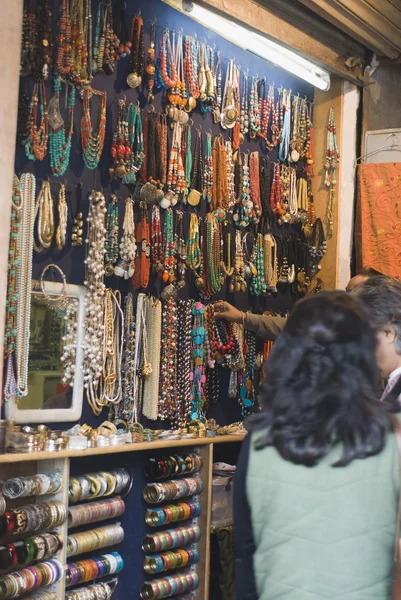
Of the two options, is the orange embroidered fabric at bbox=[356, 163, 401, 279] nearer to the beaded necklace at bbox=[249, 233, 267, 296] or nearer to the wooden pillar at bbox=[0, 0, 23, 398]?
the beaded necklace at bbox=[249, 233, 267, 296]

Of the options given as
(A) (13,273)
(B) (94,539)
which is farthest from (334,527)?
(B) (94,539)

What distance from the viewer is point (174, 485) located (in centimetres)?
438

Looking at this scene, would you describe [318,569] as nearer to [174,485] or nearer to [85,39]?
[174,485]

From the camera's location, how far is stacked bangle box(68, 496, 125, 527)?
12.7 feet

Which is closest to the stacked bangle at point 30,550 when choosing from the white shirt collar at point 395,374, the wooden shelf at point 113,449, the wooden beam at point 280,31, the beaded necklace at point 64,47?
the wooden shelf at point 113,449

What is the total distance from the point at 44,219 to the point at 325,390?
8.03ft

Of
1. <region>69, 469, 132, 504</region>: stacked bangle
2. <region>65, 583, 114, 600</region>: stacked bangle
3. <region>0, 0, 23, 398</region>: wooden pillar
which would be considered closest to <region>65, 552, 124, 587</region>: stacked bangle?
<region>65, 583, 114, 600</region>: stacked bangle

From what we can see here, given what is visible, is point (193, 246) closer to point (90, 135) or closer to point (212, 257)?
point (212, 257)

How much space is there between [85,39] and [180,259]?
1.31 m

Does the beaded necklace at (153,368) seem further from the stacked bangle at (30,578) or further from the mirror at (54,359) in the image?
the stacked bangle at (30,578)

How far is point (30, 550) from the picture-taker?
3.45 m

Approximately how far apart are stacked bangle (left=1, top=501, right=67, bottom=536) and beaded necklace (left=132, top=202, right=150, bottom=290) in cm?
133

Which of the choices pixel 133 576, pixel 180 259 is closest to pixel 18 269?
pixel 180 259

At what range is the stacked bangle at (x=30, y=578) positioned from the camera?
335cm
